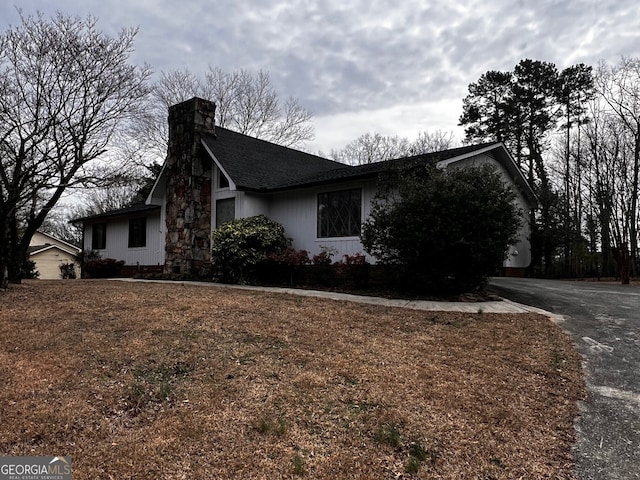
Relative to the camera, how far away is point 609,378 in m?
4.33

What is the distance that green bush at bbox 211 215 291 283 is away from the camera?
11617 mm

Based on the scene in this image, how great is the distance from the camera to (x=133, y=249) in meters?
18.2

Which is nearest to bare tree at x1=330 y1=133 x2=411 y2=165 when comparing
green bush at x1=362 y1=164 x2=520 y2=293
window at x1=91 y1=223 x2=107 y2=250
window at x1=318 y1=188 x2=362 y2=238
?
window at x1=91 y1=223 x2=107 y2=250

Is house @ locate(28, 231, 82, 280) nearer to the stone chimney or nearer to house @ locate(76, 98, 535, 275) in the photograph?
house @ locate(76, 98, 535, 275)

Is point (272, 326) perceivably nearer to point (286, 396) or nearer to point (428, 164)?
point (286, 396)

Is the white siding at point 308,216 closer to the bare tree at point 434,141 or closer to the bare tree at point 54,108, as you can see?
the bare tree at point 54,108

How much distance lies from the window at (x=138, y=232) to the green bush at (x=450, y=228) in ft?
39.7

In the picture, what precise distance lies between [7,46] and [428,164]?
9.27 metres

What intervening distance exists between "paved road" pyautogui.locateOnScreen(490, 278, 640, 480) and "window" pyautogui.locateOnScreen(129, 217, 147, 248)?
14.5 meters

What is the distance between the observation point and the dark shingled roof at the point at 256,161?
1318 cm

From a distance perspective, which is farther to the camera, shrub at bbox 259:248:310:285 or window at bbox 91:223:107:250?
window at bbox 91:223:107:250

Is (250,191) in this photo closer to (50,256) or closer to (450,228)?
(450,228)

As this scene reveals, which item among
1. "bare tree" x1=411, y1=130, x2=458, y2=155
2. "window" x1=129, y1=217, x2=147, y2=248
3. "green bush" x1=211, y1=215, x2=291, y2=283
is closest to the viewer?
"green bush" x1=211, y1=215, x2=291, y2=283

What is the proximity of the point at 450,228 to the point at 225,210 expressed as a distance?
7682 mm
